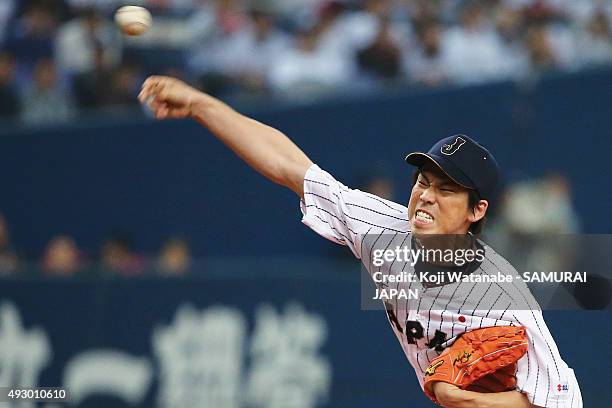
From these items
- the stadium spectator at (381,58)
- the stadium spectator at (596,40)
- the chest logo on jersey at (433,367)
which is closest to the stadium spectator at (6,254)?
the stadium spectator at (381,58)

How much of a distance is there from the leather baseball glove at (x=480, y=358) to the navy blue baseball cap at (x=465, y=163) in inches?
21.1

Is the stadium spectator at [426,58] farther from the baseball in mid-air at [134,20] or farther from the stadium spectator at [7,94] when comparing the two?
the baseball in mid-air at [134,20]

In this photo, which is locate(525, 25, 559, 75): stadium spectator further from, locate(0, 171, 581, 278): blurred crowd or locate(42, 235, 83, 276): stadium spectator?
locate(42, 235, 83, 276): stadium spectator

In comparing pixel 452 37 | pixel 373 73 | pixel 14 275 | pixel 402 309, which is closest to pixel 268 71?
pixel 373 73

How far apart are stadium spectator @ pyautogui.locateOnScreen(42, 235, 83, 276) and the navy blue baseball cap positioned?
5.79m

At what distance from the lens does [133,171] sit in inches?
442

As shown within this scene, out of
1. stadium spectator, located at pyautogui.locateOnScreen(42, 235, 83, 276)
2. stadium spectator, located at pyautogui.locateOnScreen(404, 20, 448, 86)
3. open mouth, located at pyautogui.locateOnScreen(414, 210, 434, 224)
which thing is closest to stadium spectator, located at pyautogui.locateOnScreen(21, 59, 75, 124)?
stadium spectator, located at pyautogui.locateOnScreen(42, 235, 83, 276)

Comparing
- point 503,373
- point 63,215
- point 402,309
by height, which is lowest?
point 503,373

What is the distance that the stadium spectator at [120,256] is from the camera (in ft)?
33.2

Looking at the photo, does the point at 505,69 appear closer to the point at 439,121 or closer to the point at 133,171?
the point at 439,121

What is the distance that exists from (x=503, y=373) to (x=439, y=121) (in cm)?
628

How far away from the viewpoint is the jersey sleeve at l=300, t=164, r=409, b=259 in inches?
177

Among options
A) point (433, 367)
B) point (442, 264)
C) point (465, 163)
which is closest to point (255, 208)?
point (442, 264)

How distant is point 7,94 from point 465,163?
26.3 feet
